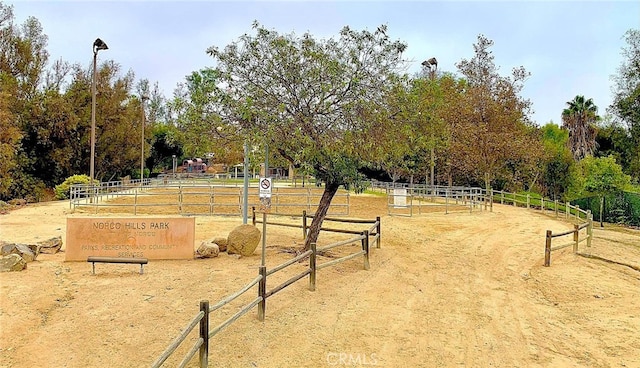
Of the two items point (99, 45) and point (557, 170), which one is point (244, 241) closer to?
point (99, 45)

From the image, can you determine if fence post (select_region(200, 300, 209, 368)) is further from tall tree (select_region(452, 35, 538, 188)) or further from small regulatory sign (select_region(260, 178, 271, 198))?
tall tree (select_region(452, 35, 538, 188))

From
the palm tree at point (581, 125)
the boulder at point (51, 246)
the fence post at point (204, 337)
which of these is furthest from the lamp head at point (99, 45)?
the palm tree at point (581, 125)

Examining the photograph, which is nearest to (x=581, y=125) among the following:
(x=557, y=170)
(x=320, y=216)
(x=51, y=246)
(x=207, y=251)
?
(x=557, y=170)

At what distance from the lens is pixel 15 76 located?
100 ft

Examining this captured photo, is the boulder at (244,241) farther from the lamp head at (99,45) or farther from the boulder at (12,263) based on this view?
the lamp head at (99,45)

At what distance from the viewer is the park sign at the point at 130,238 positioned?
9680mm

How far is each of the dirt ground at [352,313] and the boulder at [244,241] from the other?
0.43m

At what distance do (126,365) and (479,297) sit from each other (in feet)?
20.4

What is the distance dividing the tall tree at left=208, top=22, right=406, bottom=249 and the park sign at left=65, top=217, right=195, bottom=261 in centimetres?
277

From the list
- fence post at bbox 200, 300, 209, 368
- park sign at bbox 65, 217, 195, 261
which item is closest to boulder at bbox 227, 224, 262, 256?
park sign at bbox 65, 217, 195, 261

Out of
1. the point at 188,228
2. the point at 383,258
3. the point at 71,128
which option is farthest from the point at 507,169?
the point at 71,128

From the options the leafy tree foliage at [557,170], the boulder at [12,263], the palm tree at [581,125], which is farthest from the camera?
the palm tree at [581,125]

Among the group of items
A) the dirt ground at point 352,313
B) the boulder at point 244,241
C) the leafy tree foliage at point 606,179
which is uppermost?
the leafy tree foliage at point 606,179

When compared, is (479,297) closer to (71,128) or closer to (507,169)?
(507,169)
